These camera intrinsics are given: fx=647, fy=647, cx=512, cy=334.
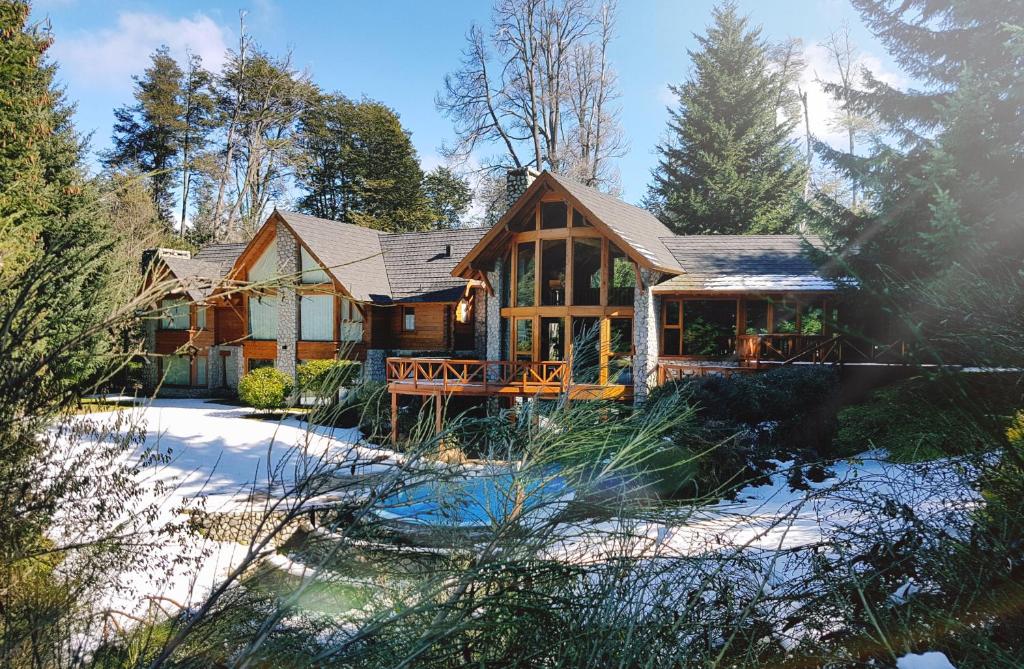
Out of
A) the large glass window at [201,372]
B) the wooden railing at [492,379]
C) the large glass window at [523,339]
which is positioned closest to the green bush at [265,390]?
the wooden railing at [492,379]

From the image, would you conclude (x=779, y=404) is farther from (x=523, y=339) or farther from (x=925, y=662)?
(x=925, y=662)

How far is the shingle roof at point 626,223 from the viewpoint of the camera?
649 inches

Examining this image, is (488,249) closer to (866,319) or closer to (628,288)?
(628,288)

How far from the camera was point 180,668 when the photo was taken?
6.52 feet

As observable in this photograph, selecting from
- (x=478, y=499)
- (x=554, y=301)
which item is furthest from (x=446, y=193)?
(x=478, y=499)

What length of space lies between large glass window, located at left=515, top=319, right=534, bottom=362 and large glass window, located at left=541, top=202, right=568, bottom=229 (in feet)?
8.66

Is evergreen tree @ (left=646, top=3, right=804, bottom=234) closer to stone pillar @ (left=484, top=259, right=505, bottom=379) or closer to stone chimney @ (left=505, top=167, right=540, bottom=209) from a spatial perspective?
stone chimney @ (left=505, top=167, right=540, bottom=209)

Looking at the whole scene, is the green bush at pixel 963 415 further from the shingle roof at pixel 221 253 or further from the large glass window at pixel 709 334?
the shingle roof at pixel 221 253

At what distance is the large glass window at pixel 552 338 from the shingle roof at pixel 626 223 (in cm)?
279

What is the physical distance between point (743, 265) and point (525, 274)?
639 centimetres

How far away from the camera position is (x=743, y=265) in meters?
18.6

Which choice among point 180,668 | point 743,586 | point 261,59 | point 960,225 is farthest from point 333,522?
point 261,59

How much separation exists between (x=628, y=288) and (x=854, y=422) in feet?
22.6

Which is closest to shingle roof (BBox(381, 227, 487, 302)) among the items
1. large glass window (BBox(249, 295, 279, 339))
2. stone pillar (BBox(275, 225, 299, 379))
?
stone pillar (BBox(275, 225, 299, 379))
